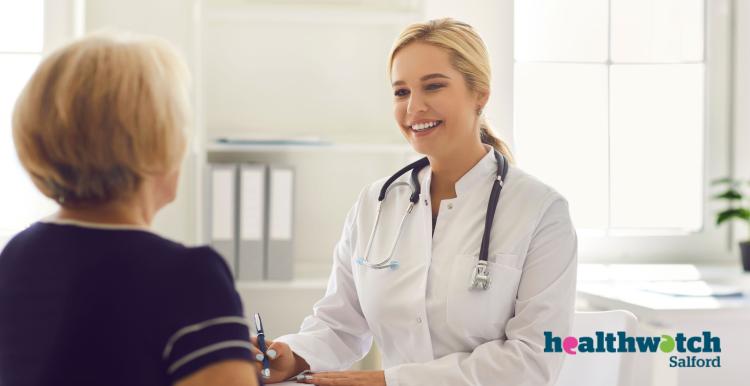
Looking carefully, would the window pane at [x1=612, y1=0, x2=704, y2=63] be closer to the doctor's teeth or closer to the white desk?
the white desk

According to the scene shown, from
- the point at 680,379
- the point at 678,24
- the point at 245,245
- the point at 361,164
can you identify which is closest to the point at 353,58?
the point at 361,164

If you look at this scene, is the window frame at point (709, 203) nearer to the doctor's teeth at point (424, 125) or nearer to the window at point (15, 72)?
the doctor's teeth at point (424, 125)

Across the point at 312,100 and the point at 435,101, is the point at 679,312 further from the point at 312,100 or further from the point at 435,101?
the point at 312,100

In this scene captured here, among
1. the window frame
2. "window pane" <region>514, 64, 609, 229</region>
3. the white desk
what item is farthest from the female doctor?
the window frame

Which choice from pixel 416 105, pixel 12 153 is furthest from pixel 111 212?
pixel 12 153

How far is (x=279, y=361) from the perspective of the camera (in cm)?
162

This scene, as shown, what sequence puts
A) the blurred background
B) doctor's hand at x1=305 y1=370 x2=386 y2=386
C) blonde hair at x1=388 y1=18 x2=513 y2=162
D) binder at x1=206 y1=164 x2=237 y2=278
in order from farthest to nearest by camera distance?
the blurred background < binder at x1=206 y1=164 x2=237 y2=278 < blonde hair at x1=388 y1=18 x2=513 y2=162 < doctor's hand at x1=305 y1=370 x2=386 y2=386

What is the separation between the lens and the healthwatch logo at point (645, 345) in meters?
1.64

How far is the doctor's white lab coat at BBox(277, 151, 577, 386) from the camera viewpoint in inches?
61.4

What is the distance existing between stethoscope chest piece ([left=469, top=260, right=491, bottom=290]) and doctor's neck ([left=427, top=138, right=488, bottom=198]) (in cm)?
24

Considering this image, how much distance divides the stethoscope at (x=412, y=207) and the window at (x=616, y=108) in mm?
1254

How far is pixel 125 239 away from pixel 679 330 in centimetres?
171

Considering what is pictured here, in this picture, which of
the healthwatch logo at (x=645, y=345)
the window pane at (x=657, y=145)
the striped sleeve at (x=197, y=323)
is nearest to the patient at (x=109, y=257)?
the striped sleeve at (x=197, y=323)

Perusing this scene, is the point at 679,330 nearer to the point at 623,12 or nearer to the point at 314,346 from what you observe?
the point at 314,346
